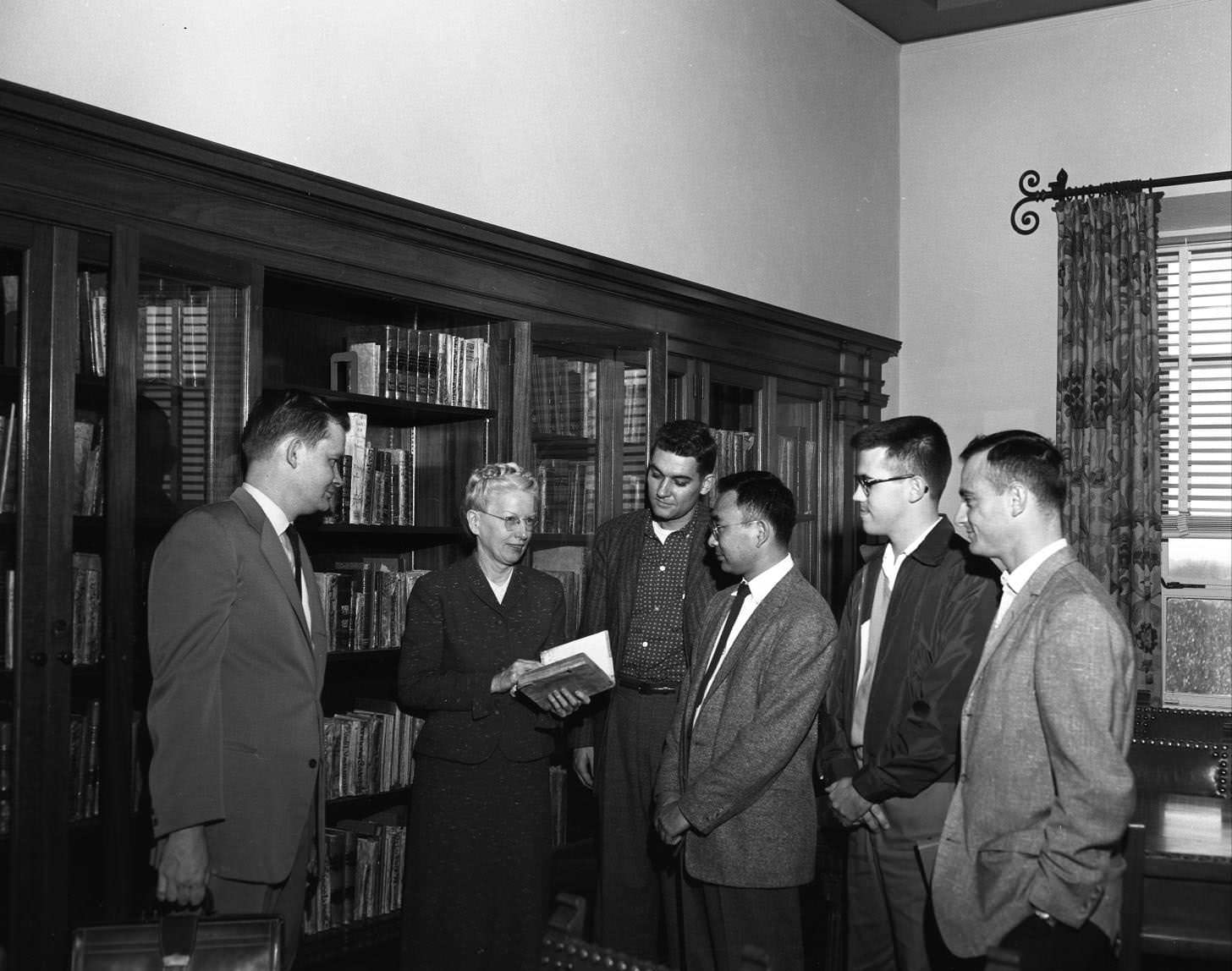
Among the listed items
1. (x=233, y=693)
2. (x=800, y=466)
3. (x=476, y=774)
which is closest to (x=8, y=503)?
(x=233, y=693)

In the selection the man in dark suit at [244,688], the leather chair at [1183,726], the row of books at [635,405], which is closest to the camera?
the man in dark suit at [244,688]

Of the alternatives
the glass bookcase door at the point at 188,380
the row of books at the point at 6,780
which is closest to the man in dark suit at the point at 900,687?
the glass bookcase door at the point at 188,380

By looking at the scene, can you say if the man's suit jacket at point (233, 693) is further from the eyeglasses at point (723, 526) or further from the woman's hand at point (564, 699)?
the eyeglasses at point (723, 526)

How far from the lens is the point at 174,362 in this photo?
321cm

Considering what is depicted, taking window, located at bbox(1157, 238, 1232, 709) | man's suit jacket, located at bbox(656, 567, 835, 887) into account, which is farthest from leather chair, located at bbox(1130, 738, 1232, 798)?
window, located at bbox(1157, 238, 1232, 709)

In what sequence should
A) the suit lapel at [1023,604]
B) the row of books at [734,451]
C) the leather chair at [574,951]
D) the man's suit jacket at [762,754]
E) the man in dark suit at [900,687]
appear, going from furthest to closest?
A: the row of books at [734,451], the man's suit jacket at [762,754], the man in dark suit at [900,687], the suit lapel at [1023,604], the leather chair at [574,951]

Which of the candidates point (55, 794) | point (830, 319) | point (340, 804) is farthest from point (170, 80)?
point (830, 319)

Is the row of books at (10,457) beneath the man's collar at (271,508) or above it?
above

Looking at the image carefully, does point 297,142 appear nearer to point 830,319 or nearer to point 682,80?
point 682,80

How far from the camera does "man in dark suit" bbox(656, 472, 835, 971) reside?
314 cm

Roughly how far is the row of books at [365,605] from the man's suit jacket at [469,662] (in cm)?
48

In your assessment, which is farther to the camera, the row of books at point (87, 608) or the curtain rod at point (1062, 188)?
the curtain rod at point (1062, 188)

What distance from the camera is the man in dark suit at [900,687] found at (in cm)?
298

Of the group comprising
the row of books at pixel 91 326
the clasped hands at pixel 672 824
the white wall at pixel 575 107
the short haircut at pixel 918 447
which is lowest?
the clasped hands at pixel 672 824
